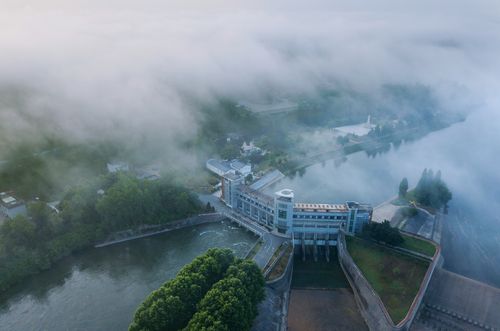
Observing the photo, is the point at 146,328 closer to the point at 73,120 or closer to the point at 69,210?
the point at 69,210

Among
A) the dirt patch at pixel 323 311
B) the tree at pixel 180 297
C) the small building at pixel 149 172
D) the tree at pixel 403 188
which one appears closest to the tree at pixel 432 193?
the tree at pixel 403 188

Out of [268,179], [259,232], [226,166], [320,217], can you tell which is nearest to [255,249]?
[259,232]

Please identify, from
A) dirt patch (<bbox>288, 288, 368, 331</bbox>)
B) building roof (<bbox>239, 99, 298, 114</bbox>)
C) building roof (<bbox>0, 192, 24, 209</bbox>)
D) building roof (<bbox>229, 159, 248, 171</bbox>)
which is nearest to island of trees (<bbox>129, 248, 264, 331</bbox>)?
dirt patch (<bbox>288, 288, 368, 331</bbox>)

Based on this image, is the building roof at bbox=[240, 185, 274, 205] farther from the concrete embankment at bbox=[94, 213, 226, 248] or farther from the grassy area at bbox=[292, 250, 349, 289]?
the grassy area at bbox=[292, 250, 349, 289]

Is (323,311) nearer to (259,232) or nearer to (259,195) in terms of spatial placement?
(259,232)

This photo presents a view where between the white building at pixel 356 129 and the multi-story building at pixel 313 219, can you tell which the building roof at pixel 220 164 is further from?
the white building at pixel 356 129

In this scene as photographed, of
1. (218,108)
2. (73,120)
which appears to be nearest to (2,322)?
(73,120)

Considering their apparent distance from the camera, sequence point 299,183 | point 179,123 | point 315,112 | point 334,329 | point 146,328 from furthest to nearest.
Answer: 1. point 315,112
2. point 179,123
3. point 299,183
4. point 334,329
5. point 146,328
